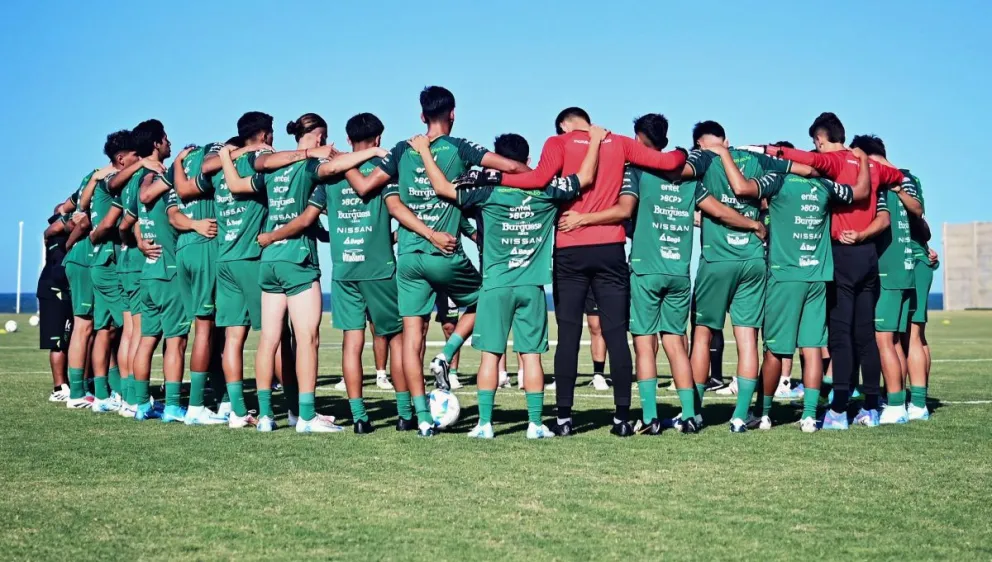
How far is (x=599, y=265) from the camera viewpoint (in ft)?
28.6

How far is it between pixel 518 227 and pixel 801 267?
2.38m

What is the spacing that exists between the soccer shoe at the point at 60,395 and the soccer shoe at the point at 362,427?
430 centimetres

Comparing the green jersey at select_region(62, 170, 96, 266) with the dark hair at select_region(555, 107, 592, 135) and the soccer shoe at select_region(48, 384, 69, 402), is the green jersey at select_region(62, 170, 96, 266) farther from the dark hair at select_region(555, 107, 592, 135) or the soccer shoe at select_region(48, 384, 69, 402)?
the dark hair at select_region(555, 107, 592, 135)

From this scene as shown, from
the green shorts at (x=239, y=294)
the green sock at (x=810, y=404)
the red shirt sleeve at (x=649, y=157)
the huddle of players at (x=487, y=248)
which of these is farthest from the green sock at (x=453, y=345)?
the green sock at (x=810, y=404)

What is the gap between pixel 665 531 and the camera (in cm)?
528

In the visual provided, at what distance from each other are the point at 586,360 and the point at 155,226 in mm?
10565

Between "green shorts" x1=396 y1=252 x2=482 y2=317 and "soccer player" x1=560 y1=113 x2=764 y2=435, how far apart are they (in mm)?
1337

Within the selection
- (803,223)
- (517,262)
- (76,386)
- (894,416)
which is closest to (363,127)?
(517,262)

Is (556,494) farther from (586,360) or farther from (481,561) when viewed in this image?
(586,360)

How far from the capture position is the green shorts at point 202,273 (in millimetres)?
9766

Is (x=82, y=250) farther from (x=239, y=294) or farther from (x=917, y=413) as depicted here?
(x=917, y=413)

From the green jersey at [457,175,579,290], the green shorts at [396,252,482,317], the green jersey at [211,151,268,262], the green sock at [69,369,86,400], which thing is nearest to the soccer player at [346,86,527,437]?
the green shorts at [396,252,482,317]

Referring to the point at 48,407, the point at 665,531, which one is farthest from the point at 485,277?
the point at 48,407

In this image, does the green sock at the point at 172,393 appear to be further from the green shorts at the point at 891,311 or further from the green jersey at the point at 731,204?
the green shorts at the point at 891,311
